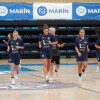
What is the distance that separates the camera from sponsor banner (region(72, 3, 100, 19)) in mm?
28031

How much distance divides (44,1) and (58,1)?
1.20 meters

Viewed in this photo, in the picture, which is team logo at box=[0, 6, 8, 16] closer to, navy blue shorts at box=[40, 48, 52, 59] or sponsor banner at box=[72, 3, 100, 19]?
sponsor banner at box=[72, 3, 100, 19]

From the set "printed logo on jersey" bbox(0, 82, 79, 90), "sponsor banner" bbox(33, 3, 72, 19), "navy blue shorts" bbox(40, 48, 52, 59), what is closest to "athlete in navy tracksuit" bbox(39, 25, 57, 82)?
"navy blue shorts" bbox(40, 48, 52, 59)

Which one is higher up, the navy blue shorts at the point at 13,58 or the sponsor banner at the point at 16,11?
the sponsor banner at the point at 16,11

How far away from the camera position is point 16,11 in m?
27.3

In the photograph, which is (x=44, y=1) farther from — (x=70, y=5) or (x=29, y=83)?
(x=29, y=83)

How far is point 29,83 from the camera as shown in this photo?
13.2 metres

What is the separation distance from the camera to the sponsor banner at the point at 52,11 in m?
27.7

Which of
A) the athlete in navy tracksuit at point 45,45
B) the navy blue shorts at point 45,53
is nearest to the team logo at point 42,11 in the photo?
the athlete in navy tracksuit at point 45,45

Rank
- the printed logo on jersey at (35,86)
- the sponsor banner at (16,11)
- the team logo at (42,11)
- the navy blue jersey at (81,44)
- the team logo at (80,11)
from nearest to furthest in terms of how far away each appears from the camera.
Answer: the printed logo on jersey at (35,86)
the navy blue jersey at (81,44)
the sponsor banner at (16,11)
the team logo at (42,11)
the team logo at (80,11)

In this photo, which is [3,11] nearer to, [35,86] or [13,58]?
[13,58]

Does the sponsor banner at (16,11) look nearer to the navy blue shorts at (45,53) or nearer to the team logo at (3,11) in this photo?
the team logo at (3,11)

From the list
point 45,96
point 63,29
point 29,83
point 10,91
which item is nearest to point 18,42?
point 29,83

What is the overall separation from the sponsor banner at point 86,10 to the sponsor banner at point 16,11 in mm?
3376
